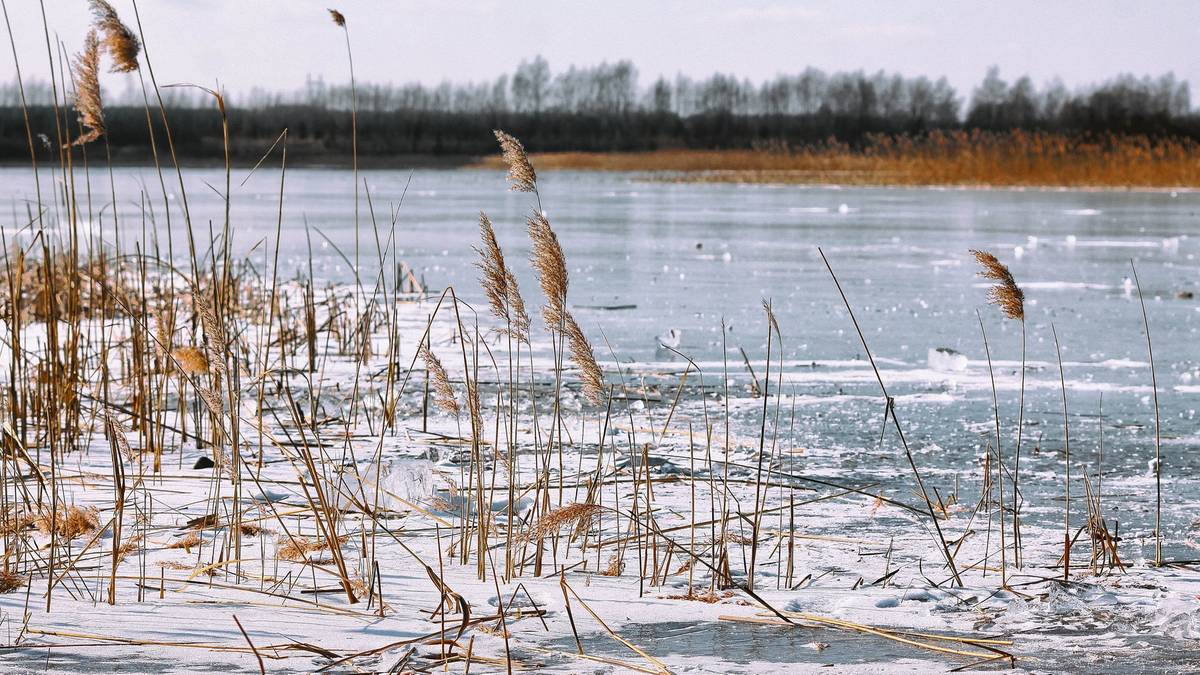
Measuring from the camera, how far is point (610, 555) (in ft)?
7.94

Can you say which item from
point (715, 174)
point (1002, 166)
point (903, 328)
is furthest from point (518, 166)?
point (715, 174)

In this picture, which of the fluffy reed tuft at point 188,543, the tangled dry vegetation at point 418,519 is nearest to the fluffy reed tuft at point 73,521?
the tangled dry vegetation at point 418,519

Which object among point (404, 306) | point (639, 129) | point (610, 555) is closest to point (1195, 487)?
point (610, 555)

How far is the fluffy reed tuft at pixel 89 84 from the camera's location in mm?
2410

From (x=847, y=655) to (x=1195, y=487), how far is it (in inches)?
60.3

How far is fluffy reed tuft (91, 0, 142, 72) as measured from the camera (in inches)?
85.5

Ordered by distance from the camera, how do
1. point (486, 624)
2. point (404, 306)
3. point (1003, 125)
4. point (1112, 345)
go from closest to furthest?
point (486, 624), point (1112, 345), point (404, 306), point (1003, 125)

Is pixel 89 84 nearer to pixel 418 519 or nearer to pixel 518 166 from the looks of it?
pixel 518 166

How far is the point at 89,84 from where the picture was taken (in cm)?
243

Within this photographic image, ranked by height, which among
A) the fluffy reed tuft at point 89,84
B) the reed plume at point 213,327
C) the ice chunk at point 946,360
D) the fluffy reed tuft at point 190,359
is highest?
the fluffy reed tuft at point 89,84

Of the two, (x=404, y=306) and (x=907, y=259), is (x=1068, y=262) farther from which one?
(x=404, y=306)

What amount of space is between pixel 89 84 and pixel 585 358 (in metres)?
1.13

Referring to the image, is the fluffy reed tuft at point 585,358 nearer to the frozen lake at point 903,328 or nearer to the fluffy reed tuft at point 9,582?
the frozen lake at point 903,328

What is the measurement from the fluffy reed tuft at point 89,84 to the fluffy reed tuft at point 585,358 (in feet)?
3.33
